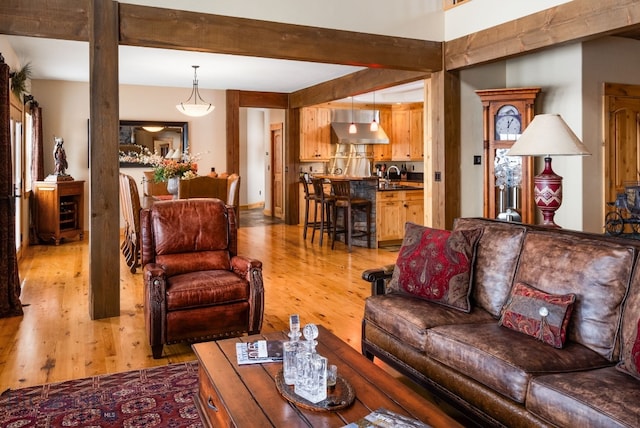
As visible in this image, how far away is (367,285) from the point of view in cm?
532

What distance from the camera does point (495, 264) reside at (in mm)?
2924

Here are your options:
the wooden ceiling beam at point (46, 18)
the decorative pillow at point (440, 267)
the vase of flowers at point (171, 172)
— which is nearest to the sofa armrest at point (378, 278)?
the decorative pillow at point (440, 267)

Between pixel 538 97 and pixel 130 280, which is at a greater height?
pixel 538 97

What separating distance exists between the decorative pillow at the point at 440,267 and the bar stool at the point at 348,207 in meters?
4.10

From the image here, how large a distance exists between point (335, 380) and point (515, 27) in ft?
14.2

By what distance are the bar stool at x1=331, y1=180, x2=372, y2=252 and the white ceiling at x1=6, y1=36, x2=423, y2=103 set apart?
1.70 m

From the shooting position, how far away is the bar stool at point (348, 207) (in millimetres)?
7277

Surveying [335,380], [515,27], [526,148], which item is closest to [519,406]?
[335,380]

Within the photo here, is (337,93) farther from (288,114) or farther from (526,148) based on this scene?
(526,148)

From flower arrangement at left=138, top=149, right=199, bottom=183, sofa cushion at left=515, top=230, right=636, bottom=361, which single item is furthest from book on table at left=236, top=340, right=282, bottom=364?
flower arrangement at left=138, top=149, right=199, bottom=183

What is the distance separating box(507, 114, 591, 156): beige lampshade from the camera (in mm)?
3234

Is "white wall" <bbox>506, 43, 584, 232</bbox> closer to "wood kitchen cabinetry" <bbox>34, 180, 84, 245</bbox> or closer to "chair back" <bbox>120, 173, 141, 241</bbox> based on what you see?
"chair back" <bbox>120, 173, 141, 241</bbox>

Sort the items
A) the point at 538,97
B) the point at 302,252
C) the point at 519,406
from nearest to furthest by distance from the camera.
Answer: the point at 519,406 < the point at 538,97 < the point at 302,252

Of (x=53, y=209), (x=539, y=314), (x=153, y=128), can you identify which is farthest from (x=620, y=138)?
(x=53, y=209)
